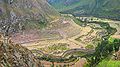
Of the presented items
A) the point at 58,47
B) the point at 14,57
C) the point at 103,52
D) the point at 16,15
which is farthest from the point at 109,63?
the point at 16,15

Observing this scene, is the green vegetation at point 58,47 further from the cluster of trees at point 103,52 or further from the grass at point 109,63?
the grass at point 109,63

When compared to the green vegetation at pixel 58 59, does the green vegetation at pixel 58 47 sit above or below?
above

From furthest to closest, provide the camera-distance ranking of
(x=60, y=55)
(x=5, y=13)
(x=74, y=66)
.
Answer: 1. (x=5, y=13)
2. (x=60, y=55)
3. (x=74, y=66)

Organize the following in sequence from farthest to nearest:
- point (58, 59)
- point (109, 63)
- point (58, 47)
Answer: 1. point (58, 47)
2. point (58, 59)
3. point (109, 63)

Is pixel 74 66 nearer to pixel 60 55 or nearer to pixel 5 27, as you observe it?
pixel 60 55

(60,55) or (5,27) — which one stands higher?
(5,27)

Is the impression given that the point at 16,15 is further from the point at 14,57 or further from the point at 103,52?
the point at 14,57

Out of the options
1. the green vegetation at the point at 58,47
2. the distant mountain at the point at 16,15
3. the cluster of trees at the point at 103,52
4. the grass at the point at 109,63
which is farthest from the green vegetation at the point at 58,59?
the distant mountain at the point at 16,15

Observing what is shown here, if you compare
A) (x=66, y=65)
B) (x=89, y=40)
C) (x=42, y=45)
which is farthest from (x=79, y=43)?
(x=66, y=65)

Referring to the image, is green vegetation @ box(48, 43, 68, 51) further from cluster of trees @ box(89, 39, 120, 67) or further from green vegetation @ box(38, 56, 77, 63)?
cluster of trees @ box(89, 39, 120, 67)
